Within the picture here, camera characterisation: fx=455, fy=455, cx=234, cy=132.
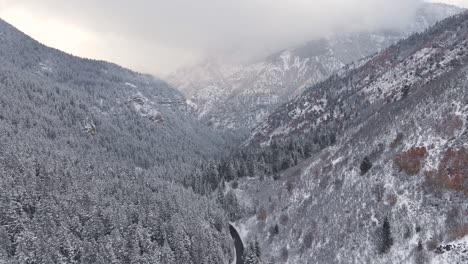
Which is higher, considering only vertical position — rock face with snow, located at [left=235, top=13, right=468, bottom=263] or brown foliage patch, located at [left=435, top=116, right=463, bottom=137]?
brown foliage patch, located at [left=435, top=116, right=463, bottom=137]

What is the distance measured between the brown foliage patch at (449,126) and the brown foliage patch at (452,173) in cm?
535

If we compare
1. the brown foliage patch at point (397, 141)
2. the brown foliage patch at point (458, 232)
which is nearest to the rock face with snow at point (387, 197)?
the brown foliage patch at point (458, 232)

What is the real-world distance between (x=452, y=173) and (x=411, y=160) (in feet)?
40.0

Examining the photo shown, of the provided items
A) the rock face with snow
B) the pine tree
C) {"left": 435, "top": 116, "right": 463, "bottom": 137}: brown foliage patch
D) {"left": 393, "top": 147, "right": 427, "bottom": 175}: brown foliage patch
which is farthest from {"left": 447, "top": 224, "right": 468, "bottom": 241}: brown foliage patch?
{"left": 435, "top": 116, "right": 463, "bottom": 137}: brown foliage patch

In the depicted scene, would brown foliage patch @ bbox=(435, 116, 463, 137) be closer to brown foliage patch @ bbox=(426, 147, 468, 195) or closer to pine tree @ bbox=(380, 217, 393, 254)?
brown foliage patch @ bbox=(426, 147, 468, 195)

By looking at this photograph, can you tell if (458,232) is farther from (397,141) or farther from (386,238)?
(397,141)

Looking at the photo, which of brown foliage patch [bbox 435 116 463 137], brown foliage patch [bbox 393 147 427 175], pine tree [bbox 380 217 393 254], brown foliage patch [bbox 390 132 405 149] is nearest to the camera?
pine tree [bbox 380 217 393 254]

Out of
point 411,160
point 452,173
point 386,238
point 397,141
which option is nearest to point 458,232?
point 386,238

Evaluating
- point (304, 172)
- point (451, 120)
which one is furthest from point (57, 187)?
point (451, 120)

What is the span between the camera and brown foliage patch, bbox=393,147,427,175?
108 metres

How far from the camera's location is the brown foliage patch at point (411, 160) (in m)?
108

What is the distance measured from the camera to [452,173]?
99.4 m

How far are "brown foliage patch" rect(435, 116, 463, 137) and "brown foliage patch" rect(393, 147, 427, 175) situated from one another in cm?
586

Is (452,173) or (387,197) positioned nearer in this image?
(452,173)
